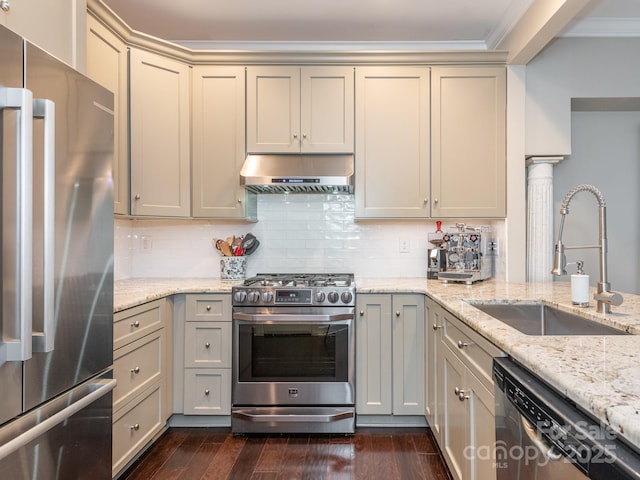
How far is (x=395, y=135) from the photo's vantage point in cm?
296

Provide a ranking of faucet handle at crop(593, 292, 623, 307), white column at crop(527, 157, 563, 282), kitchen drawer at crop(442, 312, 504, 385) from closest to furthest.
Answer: kitchen drawer at crop(442, 312, 504, 385) → faucet handle at crop(593, 292, 623, 307) → white column at crop(527, 157, 563, 282)

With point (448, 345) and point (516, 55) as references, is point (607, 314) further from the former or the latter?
point (516, 55)

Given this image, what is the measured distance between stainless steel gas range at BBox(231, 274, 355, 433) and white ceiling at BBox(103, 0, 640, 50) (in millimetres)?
1791

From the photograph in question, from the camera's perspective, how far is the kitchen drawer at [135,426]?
6.64 ft

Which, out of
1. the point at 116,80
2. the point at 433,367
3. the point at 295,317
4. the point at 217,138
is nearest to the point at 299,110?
the point at 217,138

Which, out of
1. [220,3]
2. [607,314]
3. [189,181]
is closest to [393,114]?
[220,3]

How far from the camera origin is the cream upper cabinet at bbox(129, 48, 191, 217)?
8.92 feet

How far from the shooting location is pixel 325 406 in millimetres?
2613

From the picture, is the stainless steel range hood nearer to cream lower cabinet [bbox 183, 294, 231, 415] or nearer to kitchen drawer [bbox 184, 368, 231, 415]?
cream lower cabinet [bbox 183, 294, 231, 415]

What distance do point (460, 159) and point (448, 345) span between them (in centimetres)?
145

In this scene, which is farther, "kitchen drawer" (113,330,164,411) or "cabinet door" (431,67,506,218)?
"cabinet door" (431,67,506,218)

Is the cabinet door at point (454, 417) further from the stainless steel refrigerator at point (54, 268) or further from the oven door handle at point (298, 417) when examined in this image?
the stainless steel refrigerator at point (54, 268)

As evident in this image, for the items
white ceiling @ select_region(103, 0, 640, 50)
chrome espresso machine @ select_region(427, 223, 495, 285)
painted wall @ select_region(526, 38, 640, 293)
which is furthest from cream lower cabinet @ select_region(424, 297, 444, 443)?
white ceiling @ select_region(103, 0, 640, 50)

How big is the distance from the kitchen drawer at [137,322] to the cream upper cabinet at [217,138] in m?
0.81
